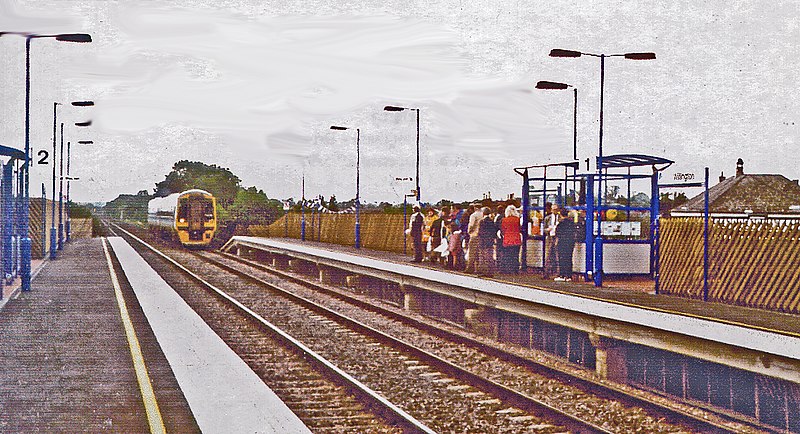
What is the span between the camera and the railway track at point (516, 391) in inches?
342

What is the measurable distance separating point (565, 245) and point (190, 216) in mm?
31036

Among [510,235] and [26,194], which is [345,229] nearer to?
[26,194]

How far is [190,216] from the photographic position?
4609 cm

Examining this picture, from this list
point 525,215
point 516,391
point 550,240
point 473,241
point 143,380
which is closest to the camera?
point 143,380

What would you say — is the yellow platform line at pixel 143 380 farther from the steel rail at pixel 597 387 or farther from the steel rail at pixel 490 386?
the steel rail at pixel 597 387

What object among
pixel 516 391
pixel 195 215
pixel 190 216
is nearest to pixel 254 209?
pixel 195 215

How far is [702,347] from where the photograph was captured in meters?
9.69

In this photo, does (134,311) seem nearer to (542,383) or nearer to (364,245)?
(542,383)

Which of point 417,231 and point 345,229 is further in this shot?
point 345,229

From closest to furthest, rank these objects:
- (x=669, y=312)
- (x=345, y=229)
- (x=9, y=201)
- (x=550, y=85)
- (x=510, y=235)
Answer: (x=669, y=312) → (x=9, y=201) → (x=510, y=235) → (x=550, y=85) → (x=345, y=229)

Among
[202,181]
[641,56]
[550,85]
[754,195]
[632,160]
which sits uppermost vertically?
[641,56]

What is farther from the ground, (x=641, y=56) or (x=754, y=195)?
(x=641, y=56)

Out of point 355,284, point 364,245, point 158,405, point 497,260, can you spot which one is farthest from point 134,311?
point 364,245

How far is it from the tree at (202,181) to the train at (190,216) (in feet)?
2.90
